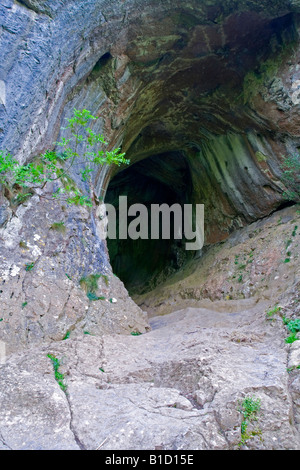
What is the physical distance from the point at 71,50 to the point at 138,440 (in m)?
6.94

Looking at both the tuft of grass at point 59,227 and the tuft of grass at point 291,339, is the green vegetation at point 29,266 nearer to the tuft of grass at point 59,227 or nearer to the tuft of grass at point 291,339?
the tuft of grass at point 59,227

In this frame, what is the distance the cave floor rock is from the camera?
297cm

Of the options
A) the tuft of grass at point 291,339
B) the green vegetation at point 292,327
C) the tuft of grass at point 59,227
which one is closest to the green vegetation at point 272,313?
the green vegetation at point 292,327

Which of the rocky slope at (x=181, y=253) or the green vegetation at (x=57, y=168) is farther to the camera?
the green vegetation at (x=57, y=168)

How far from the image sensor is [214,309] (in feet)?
28.4

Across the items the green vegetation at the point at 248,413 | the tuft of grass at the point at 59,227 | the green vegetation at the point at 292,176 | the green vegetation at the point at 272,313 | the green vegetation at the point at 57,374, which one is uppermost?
the green vegetation at the point at 292,176

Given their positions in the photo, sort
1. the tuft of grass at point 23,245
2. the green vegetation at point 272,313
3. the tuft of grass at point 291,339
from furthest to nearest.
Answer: the tuft of grass at point 23,245 → the green vegetation at point 272,313 → the tuft of grass at point 291,339

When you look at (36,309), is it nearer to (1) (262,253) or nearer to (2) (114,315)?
(2) (114,315)

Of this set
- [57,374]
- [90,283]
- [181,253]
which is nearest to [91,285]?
[90,283]

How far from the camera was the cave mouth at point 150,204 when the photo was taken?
14279 mm

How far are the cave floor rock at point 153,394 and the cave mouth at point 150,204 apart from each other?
8559 millimetres

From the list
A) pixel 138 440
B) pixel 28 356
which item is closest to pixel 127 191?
pixel 28 356

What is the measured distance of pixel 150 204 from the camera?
1733cm

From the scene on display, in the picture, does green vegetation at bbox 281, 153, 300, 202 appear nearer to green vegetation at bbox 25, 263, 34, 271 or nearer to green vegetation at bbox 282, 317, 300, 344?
green vegetation at bbox 282, 317, 300, 344
